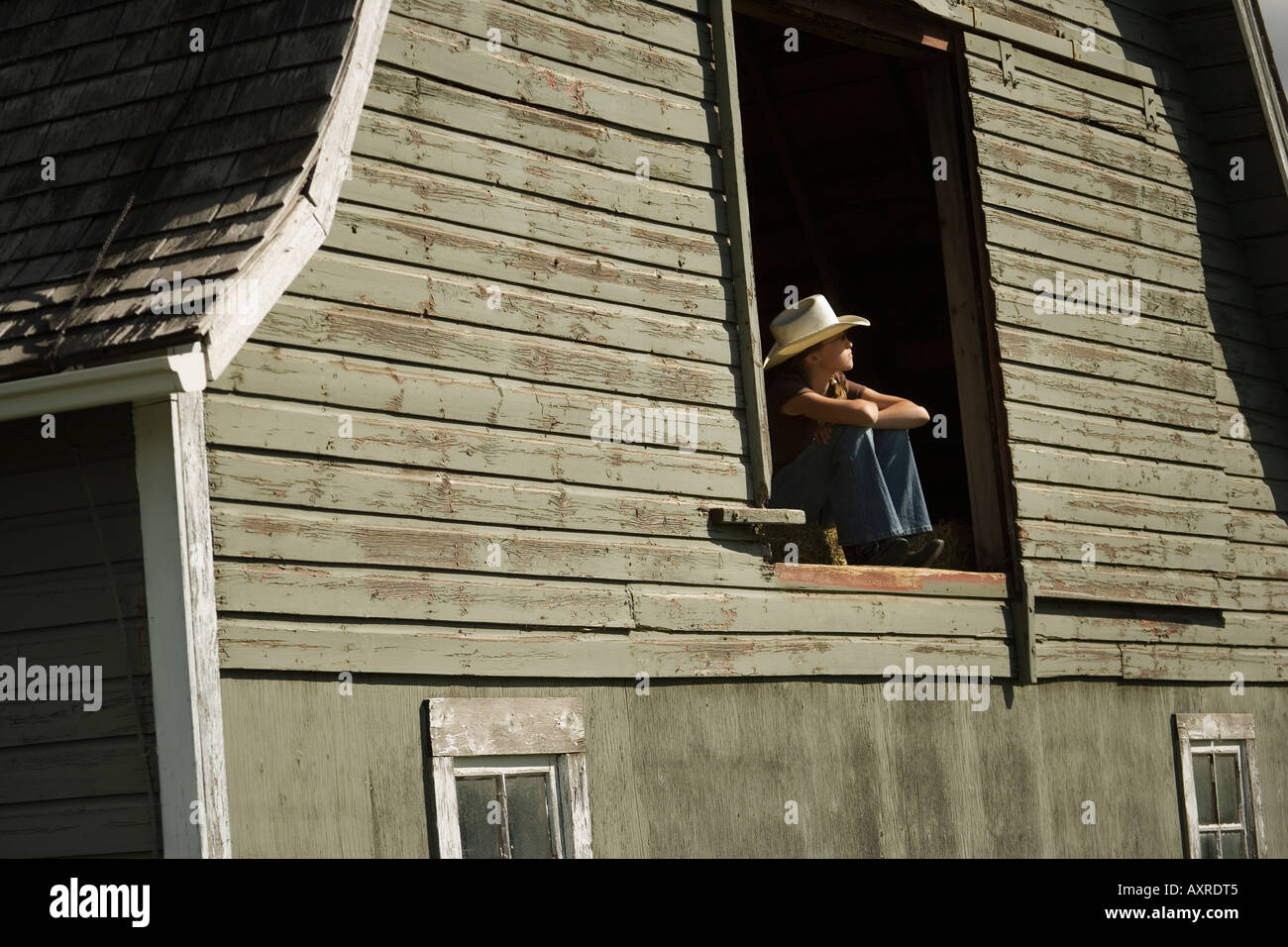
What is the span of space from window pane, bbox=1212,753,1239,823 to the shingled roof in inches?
253

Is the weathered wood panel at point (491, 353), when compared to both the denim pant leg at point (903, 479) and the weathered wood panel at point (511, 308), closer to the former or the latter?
the weathered wood panel at point (511, 308)

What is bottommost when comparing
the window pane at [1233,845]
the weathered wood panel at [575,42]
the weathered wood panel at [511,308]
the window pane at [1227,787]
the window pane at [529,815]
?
the window pane at [1233,845]

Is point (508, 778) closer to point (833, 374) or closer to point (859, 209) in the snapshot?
point (833, 374)

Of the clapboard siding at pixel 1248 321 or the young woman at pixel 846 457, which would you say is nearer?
the young woman at pixel 846 457

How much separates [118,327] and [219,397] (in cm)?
52

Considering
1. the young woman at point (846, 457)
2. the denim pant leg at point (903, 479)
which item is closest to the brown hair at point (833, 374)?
the young woman at point (846, 457)

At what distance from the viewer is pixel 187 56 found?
20.2 feet

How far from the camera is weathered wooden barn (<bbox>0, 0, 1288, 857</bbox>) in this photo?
218 inches

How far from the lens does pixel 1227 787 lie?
32.4 feet

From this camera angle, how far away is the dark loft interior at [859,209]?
37.0 ft

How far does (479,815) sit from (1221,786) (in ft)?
17.4

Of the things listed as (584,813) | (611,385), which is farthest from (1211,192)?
(584,813)

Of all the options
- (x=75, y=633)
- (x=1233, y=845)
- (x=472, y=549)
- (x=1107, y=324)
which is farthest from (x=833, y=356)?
(x=75, y=633)

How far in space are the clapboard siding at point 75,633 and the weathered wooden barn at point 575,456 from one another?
2 centimetres
